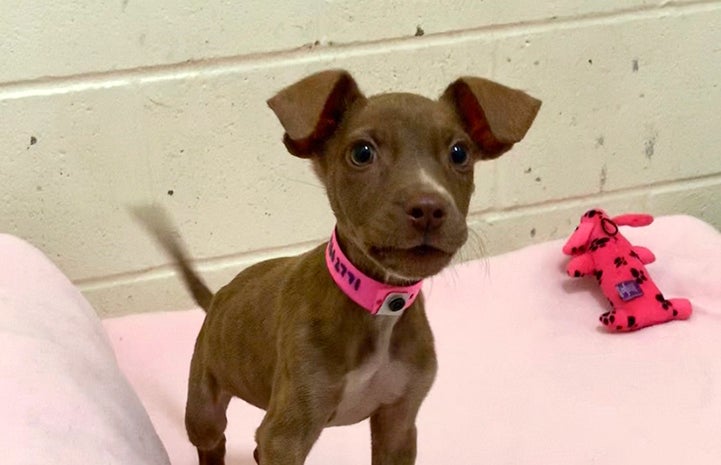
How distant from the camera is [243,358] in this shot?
1.47m

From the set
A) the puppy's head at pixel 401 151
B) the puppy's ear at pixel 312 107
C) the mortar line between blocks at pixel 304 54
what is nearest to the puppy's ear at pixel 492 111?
the puppy's head at pixel 401 151

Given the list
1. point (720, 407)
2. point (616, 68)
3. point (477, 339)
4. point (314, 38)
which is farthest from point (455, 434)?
point (616, 68)

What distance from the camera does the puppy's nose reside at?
1098 mm

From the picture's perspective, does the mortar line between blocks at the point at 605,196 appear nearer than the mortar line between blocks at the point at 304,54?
No

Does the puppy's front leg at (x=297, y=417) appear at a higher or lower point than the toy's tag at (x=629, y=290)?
higher

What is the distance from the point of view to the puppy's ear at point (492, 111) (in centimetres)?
124

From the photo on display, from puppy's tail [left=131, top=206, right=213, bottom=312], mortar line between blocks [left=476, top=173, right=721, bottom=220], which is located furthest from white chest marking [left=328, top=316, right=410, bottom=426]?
mortar line between blocks [left=476, top=173, right=721, bottom=220]

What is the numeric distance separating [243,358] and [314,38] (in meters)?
0.89

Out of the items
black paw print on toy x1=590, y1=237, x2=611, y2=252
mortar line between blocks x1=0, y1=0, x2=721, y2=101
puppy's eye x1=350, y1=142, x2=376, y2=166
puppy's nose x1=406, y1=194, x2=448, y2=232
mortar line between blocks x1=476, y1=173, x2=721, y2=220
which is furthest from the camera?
mortar line between blocks x1=476, y1=173, x2=721, y2=220

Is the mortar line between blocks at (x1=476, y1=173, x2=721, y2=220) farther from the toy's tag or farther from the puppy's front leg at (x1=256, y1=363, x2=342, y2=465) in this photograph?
the puppy's front leg at (x1=256, y1=363, x2=342, y2=465)

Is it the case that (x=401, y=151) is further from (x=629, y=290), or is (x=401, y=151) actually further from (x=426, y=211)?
(x=629, y=290)

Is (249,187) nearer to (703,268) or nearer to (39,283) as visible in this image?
(39,283)

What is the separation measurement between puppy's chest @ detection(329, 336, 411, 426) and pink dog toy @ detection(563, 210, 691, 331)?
907 mm

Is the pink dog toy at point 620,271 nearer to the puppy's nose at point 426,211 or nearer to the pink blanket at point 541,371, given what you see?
the pink blanket at point 541,371
